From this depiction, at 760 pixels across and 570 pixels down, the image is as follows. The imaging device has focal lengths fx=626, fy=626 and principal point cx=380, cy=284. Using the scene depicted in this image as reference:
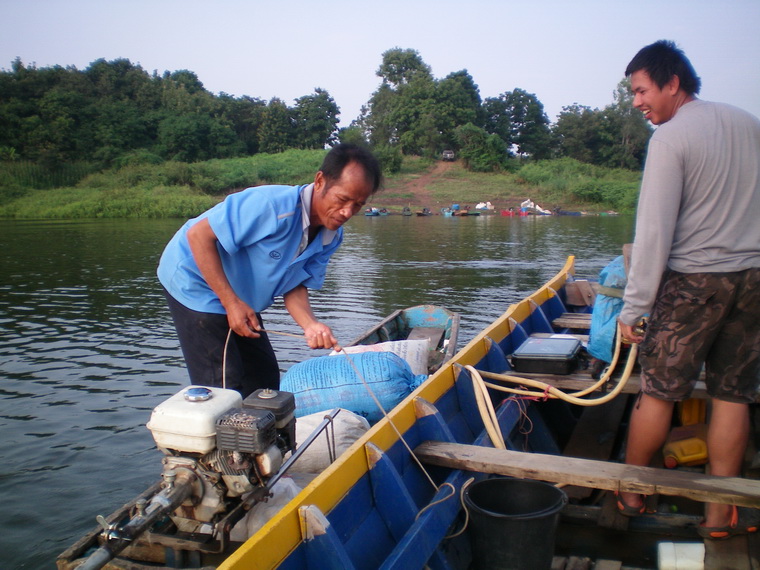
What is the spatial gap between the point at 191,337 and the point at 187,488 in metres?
1.07

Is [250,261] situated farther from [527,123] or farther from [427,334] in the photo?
[527,123]

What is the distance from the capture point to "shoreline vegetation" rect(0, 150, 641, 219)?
136 ft

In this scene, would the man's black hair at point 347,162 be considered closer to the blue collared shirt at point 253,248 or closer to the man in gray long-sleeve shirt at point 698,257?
the blue collared shirt at point 253,248

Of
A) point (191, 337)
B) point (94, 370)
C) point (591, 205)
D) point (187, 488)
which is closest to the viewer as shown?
point (187, 488)

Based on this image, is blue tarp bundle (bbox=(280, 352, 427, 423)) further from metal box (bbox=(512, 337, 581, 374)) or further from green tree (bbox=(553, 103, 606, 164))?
green tree (bbox=(553, 103, 606, 164))

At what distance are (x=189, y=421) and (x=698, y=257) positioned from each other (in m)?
2.03

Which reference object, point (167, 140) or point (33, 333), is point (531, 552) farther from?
point (167, 140)

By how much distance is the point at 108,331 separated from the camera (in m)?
9.91

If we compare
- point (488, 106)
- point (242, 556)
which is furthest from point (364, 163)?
point (488, 106)

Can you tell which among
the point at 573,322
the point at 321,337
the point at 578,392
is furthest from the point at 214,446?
the point at 573,322

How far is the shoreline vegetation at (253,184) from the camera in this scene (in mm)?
41375

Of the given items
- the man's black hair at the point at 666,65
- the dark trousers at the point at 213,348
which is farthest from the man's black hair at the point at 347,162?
the man's black hair at the point at 666,65

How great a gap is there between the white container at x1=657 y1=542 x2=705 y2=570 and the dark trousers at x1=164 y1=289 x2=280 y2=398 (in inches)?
80.0

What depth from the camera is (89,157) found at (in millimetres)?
56219
